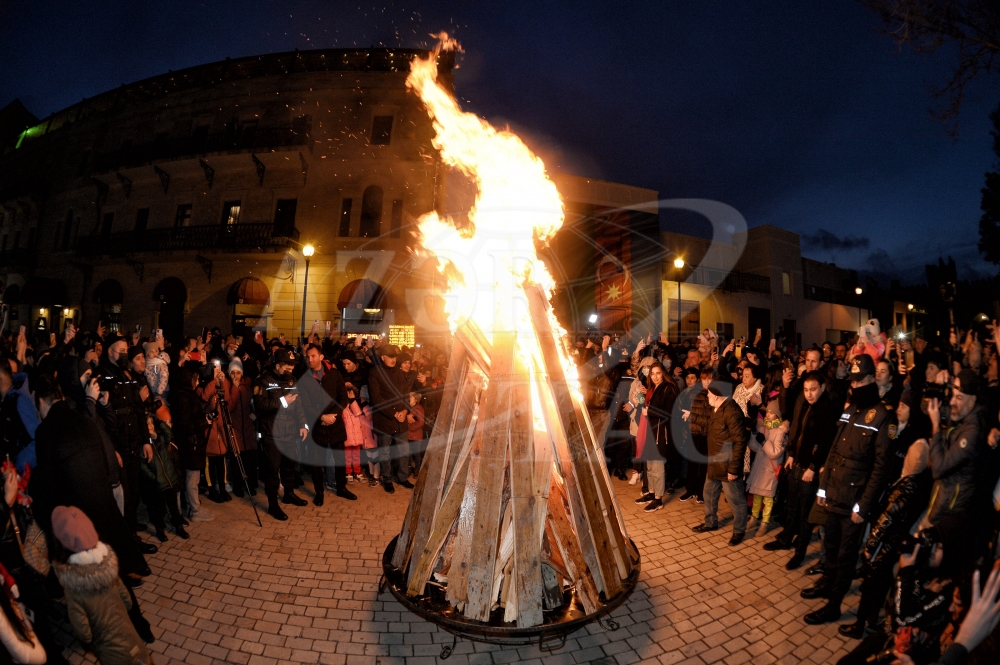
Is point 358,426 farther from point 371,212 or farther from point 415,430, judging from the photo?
point 371,212

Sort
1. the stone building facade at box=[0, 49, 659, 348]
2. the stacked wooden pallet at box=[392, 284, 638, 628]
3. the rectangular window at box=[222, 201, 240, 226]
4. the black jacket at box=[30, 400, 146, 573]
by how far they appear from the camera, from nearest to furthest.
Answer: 1. the stacked wooden pallet at box=[392, 284, 638, 628]
2. the black jacket at box=[30, 400, 146, 573]
3. the stone building facade at box=[0, 49, 659, 348]
4. the rectangular window at box=[222, 201, 240, 226]

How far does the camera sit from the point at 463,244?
4738mm

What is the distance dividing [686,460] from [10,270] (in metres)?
38.9

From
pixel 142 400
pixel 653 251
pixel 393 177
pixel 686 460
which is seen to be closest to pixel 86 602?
pixel 142 400

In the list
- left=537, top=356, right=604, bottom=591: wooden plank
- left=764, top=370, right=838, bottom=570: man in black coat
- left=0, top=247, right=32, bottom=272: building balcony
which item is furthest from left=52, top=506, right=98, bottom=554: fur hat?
left=0, top=247, right=32, bottom=272: building balcony

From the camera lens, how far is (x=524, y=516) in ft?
11.8

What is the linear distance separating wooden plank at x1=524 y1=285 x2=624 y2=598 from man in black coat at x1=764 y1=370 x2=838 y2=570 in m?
2.89

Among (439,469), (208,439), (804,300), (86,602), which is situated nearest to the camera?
(86,602)

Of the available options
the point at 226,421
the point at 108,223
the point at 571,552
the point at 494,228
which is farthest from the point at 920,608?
the point at 108,223

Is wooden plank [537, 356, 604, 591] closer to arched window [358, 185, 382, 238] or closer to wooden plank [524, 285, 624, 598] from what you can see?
wooden plank [524, 285, 624, 598]

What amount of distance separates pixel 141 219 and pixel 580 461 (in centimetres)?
2705

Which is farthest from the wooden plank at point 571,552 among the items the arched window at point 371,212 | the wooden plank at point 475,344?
the arched window at point 371,212

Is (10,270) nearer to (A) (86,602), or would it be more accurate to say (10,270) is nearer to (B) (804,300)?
(A) (86,602)

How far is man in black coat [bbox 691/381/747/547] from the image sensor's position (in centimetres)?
590
